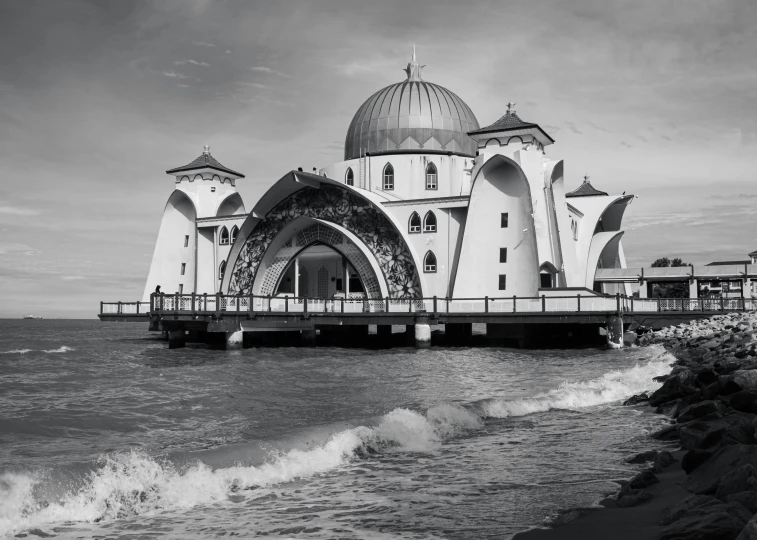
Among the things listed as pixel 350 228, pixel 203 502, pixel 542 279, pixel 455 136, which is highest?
pixel 455 136

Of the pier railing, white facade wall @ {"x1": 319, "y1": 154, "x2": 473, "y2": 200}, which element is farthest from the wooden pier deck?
white facade wall @ {"x1": 319, "y1": 154, "x2": 473, "y2": 200}

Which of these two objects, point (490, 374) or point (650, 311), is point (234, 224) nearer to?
point (650, 311)

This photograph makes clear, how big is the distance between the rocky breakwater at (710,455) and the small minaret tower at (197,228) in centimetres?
3228

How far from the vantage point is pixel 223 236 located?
43062 millimetres

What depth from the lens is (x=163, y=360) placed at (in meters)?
25.0

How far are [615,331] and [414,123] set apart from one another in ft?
58.7

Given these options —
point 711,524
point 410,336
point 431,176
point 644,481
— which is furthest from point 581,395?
point 431,176

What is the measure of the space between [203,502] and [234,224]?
36.5 m

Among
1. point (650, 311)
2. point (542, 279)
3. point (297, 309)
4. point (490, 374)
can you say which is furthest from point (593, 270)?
point (490, 374)

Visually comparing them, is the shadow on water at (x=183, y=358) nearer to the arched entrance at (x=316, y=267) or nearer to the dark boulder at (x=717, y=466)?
the arched entrance at (x=316, y=267)

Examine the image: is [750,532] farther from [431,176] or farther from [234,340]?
[431,176]

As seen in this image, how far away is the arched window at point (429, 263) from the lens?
3553 cm

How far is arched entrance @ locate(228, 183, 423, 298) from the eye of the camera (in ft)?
117

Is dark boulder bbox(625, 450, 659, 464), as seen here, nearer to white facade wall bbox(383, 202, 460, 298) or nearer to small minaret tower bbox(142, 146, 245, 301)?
white facade wall bbox(383, 202, 460, 298)
